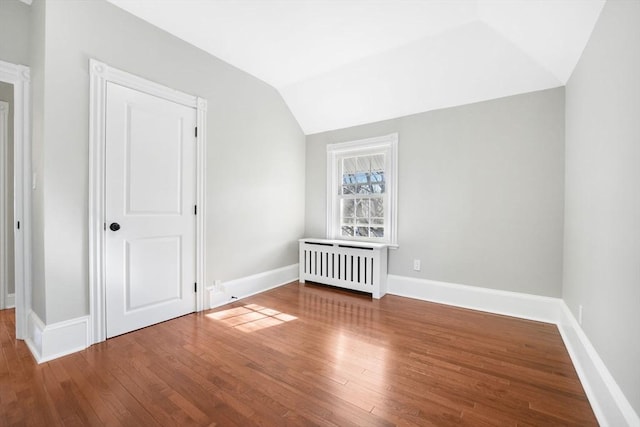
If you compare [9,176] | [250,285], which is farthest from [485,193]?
[9,176]

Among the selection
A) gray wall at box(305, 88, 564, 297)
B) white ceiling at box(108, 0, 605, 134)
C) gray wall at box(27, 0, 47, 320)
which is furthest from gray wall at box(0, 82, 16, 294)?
gray wall at box(305, 88, 564, 297)

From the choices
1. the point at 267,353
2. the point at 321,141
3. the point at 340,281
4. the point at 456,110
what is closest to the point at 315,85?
the point at 321,141

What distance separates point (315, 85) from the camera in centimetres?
349

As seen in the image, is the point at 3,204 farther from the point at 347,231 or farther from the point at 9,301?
the point at 347,231

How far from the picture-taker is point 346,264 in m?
3.52

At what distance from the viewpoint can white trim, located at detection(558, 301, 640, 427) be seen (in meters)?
1.15

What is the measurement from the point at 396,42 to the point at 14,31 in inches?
128

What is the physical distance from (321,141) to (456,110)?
189 centimetres

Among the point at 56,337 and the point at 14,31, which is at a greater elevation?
the point at 14,31

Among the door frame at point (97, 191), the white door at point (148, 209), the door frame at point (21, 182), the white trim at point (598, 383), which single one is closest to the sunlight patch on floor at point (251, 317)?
the white door at point (148, 209)

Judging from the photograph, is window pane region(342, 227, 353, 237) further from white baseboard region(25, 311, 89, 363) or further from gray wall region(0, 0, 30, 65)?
gray wall region(0, 0, 30, 65)

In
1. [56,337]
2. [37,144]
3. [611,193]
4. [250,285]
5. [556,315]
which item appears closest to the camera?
[611,193]

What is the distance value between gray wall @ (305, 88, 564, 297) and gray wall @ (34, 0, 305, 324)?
1543 millimetres

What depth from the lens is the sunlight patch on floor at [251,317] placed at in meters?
2.48
